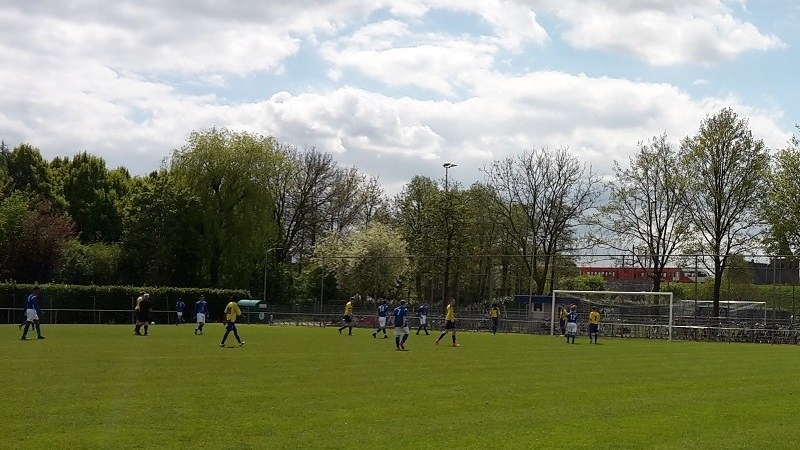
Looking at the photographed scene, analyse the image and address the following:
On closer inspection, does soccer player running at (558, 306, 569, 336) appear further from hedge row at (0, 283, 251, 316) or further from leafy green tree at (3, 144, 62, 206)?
leafy green tree at (3, 144, 62, 206)

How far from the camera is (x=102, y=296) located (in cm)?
6016

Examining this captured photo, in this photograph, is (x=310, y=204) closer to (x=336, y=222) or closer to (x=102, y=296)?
(x=336, y=222)

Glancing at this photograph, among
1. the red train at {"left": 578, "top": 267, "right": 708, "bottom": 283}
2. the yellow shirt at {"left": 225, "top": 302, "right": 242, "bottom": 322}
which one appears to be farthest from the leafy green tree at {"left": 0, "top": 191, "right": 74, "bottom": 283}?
the red train at {"left": 578, "top": 267, "right": 708, "bottom": 283}

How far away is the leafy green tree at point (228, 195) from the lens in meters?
72.2

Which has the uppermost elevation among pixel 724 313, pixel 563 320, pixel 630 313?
pixel 724 313

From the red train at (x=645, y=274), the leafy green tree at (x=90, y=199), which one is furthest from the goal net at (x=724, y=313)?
the leafy green tree at (x=90, y=199)

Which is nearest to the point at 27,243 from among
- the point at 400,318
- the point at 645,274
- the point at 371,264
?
the point at 371,264

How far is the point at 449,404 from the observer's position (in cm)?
1593

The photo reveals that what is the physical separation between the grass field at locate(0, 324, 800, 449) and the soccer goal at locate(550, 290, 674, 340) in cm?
2758

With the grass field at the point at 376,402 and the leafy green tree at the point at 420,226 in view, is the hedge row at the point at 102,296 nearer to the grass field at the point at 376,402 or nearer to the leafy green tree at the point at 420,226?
the leafy green tree at the point at 420,226

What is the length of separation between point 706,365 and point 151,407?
1907 centimetres

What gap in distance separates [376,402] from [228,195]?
58.7 meters

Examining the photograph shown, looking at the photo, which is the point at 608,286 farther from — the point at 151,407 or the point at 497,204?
the point at 151,407

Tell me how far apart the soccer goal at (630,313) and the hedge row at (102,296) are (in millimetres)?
21601
